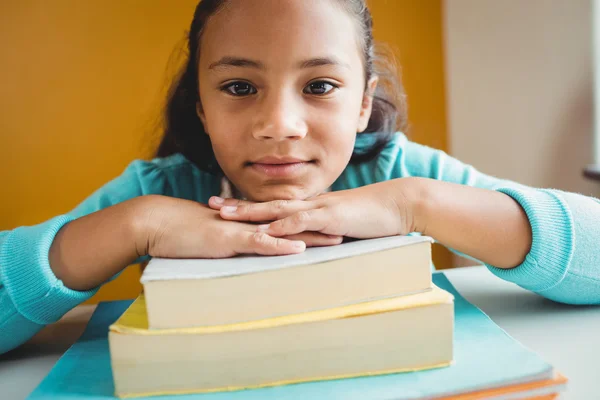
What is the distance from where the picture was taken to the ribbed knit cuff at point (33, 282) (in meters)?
0.57

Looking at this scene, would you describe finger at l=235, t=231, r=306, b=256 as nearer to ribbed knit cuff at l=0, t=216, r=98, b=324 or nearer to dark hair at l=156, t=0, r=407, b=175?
ribbed knit cuff at l=0, t=216, r=98, b=324

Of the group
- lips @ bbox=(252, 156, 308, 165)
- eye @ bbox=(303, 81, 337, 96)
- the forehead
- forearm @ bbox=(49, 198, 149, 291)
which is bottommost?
forearm @ bbox=(49, 198, 149, 291)

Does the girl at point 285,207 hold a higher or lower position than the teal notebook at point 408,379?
higher

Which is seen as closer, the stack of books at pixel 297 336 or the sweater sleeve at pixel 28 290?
the stack of books at pixel 297 336

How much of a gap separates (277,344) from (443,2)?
1.50m

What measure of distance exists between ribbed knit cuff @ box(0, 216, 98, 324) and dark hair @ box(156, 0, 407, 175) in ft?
1.29

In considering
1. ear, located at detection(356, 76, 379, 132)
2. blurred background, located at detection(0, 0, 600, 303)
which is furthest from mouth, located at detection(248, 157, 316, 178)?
blurred background, located at detection(0, 0, 600, 303)

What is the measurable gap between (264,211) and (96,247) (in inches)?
7.2

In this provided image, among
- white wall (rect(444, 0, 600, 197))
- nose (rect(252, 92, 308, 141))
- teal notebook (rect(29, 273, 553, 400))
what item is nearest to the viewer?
teal notebook (rect(29, 273, 553, 400))

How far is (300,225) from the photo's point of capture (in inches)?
20.5

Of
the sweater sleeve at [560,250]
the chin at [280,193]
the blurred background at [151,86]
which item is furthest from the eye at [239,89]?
the blurred background at [151,86]

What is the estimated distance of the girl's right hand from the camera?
0.49m

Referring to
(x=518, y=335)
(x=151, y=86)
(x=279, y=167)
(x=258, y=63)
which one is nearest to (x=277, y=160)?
(x=279, y=167)

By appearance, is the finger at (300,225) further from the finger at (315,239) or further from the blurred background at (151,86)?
the blurred background at (151,86)
